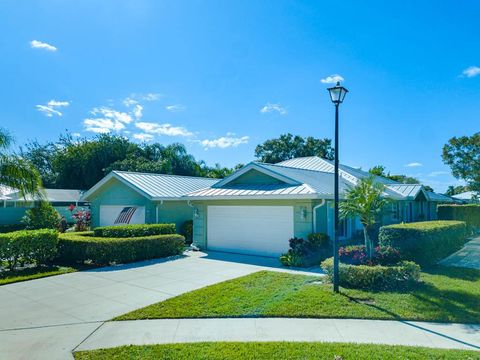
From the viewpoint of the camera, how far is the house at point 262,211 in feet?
42.8

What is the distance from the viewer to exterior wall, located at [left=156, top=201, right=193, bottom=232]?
720 inches

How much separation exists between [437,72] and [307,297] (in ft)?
40.3

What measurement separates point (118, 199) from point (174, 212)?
386 centimetres

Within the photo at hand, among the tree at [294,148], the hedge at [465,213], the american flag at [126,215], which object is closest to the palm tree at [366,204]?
the american flag at [126,215]

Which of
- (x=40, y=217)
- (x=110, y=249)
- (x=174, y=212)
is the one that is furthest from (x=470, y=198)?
(x=40, y=217)

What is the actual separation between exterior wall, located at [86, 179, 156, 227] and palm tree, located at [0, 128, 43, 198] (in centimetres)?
662

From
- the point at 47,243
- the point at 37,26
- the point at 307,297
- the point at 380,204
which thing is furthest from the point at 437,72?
the point at 47,243

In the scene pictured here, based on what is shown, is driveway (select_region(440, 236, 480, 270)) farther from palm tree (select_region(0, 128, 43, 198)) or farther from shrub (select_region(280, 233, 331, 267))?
palm tree (select_region(0, 128, 43, 198))

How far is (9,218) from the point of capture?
2686 centimetres

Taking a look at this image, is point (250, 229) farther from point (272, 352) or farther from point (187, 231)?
point (272, 352)

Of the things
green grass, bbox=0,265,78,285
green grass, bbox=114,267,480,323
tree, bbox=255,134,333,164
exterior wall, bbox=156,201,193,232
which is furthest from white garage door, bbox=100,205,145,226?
tree, bbox=255,134,333,164

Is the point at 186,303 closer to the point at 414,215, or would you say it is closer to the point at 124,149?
the point at 414,215

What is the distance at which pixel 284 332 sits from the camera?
5.72 m

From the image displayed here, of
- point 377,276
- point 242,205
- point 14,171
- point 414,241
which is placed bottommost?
point 377,276
